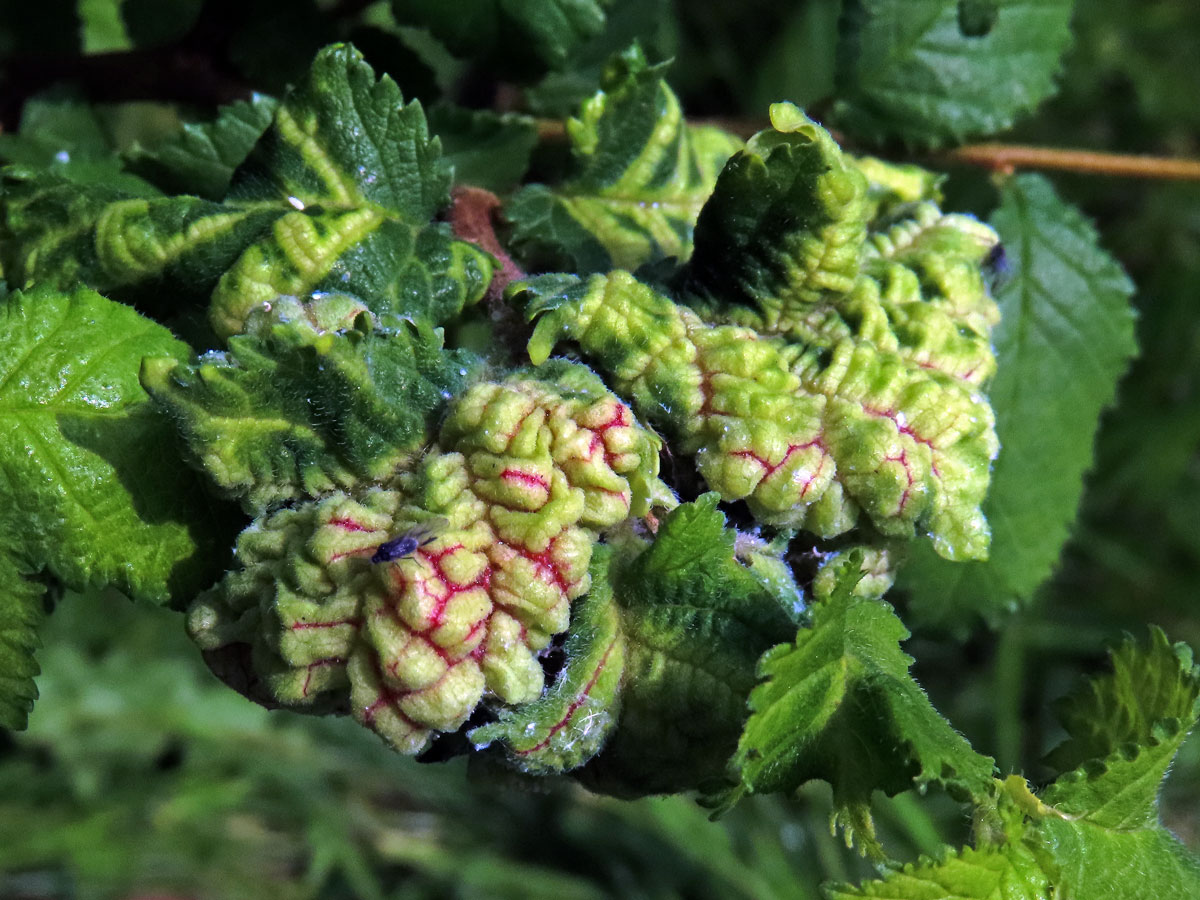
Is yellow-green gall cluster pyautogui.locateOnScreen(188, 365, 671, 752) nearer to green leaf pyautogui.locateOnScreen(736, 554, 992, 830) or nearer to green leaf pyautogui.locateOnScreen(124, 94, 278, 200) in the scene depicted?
green leaf pyautogui.locateOnScreen(736, 554, 992, 830)

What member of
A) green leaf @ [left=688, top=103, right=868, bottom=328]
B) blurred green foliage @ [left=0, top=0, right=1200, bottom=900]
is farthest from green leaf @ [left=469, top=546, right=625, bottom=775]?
blurred green foliage @ [left=0, top=0, right=1200, bottom=900]

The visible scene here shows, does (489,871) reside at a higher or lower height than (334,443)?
lower

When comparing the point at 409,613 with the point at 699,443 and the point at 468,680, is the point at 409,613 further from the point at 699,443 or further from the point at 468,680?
the point at 699,443

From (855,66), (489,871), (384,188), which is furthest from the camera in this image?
(489,871)

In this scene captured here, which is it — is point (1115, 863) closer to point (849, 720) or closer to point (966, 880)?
point (966, 880)

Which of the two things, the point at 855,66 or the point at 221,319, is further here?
the point at 855,66

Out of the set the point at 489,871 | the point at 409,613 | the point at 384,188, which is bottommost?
the point at 489,871

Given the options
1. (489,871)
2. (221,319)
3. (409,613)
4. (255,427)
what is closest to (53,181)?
(221,319)
